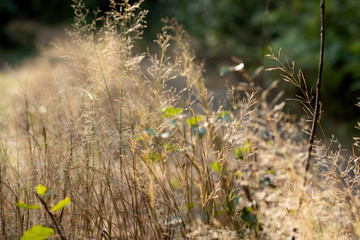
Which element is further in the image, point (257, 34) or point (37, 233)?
point (257, 34)

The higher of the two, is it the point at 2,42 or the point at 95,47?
the point at 2,42

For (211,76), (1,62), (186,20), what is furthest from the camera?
(1,62)

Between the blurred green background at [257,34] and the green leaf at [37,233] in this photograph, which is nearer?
the green leaf at [37,233]

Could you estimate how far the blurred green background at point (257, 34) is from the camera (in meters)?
4.73

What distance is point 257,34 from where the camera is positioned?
7.15m

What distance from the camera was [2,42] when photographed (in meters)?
9.70

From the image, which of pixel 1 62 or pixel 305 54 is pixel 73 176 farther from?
pixel 1 62

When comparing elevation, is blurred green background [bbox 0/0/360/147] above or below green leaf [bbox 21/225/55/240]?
above

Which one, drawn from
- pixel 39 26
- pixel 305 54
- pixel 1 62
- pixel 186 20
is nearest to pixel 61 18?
pixel 39 26

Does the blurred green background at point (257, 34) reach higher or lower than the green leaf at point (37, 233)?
higher

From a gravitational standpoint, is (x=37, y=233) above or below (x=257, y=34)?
below

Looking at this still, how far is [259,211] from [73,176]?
2.55 feet

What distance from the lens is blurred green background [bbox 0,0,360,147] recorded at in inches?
186

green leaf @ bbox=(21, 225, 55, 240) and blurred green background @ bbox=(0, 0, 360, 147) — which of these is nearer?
green leaf @ bbox=(21, 225, 55, 240)
